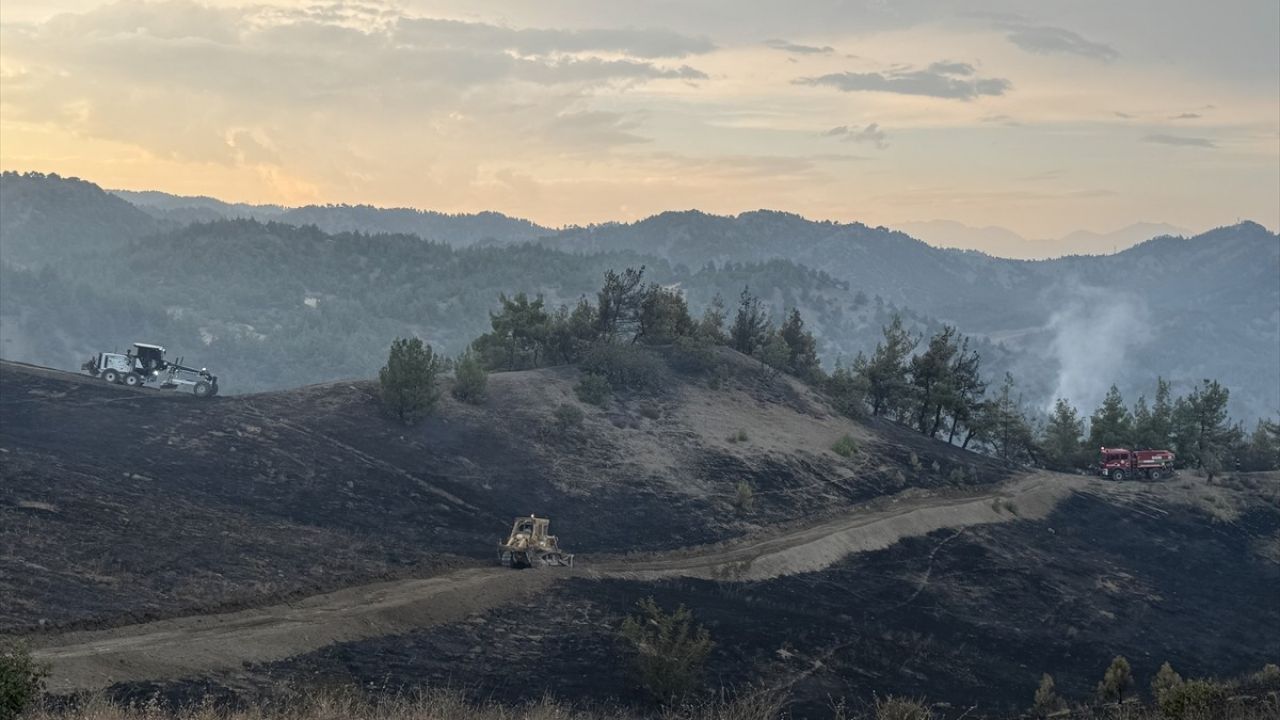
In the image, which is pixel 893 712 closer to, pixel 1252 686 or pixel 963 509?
pixel 1252 686

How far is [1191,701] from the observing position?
30.6 m

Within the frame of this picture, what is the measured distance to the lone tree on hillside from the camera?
67.2 m

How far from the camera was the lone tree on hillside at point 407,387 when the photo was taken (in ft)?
220

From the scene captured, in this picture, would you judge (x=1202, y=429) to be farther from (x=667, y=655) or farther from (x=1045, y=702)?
(x=667, y=655)

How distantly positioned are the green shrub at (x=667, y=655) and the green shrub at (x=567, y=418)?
28362mm

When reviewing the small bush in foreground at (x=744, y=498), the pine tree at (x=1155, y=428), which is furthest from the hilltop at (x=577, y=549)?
the pine tree at (x=1155, y=428)

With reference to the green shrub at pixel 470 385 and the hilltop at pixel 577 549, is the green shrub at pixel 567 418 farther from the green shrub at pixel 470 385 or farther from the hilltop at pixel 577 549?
the green shrub at pixel 470 385

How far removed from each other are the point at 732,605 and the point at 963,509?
26925mm

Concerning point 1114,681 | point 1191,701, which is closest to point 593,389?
point 1114,681

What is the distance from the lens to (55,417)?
185 ft

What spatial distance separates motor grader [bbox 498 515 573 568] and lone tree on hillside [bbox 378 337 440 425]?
17.5 m

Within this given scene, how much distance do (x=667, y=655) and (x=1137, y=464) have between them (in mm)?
60910

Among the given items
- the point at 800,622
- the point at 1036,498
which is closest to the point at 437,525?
the point at 800,622

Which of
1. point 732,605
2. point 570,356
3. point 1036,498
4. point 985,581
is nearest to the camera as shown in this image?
point 732,605
